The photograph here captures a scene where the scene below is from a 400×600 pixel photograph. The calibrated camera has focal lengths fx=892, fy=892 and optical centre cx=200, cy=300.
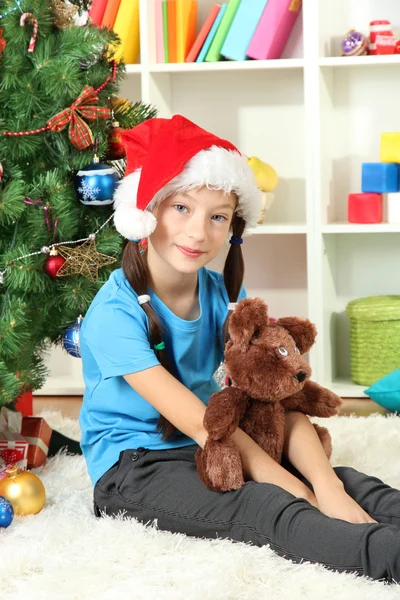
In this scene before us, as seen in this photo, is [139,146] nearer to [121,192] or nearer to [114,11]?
[121,192]

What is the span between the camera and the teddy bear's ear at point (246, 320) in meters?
1.25

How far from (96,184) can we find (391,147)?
3.15 feet

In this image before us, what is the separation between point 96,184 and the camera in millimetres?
1568

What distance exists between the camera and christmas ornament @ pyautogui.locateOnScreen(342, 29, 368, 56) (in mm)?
2293

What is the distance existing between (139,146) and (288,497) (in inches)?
22.6

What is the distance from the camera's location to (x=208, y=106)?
257 centimetres

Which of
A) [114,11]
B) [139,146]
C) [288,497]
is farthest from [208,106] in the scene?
[288,497]

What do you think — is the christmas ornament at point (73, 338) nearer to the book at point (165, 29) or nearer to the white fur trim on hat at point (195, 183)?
the white fur trim on hat at point (195, 183)

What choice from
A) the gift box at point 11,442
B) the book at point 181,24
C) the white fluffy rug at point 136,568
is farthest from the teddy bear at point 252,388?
the book at point 181,24

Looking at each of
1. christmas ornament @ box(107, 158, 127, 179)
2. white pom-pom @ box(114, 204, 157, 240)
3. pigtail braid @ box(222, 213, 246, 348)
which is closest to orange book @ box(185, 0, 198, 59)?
christmas ornament @ box(107, 158, 127, 179)

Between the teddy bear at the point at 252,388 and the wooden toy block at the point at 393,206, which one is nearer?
the teddy bear at the point at 252,388

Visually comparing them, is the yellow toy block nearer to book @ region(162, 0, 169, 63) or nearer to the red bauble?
book @ region(162, 0, 169, 63)

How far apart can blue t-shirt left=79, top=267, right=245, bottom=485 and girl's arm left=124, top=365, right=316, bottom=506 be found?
0.02 meters

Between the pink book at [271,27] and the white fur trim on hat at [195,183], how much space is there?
103 centimetres
